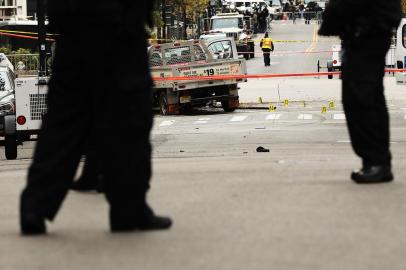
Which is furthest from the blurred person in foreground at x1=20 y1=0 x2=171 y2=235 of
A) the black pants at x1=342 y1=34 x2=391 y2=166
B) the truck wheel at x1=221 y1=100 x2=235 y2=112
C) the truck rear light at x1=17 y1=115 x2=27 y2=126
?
the truck wheel at x1=221 y1=100 x2=235 y2=112

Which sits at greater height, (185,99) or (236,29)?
(236,29)

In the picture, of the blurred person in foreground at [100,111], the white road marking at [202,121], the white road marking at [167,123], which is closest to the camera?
the blurred person in foreground at [100,111]

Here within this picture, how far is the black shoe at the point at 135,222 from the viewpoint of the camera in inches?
→ 239

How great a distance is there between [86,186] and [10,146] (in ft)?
31.6

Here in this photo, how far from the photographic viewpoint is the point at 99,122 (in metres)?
5.96

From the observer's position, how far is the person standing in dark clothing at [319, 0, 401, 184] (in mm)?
7887

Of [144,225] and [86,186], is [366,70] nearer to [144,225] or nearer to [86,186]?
[86,186]

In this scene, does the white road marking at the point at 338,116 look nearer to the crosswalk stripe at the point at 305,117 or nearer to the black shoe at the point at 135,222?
the crosswalk stripe at the point at 305,117

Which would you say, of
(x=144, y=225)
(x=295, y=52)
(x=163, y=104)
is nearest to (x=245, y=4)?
(x=295, y=52)

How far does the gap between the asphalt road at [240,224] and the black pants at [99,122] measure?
0.24 m

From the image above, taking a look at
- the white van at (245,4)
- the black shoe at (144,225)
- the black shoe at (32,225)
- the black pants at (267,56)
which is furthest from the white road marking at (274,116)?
the white van at (245,4)

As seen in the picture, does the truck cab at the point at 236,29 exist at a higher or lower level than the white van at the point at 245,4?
lower

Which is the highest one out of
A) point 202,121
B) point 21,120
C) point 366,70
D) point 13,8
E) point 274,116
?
point 366,70

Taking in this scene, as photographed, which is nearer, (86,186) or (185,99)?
(86,186)
